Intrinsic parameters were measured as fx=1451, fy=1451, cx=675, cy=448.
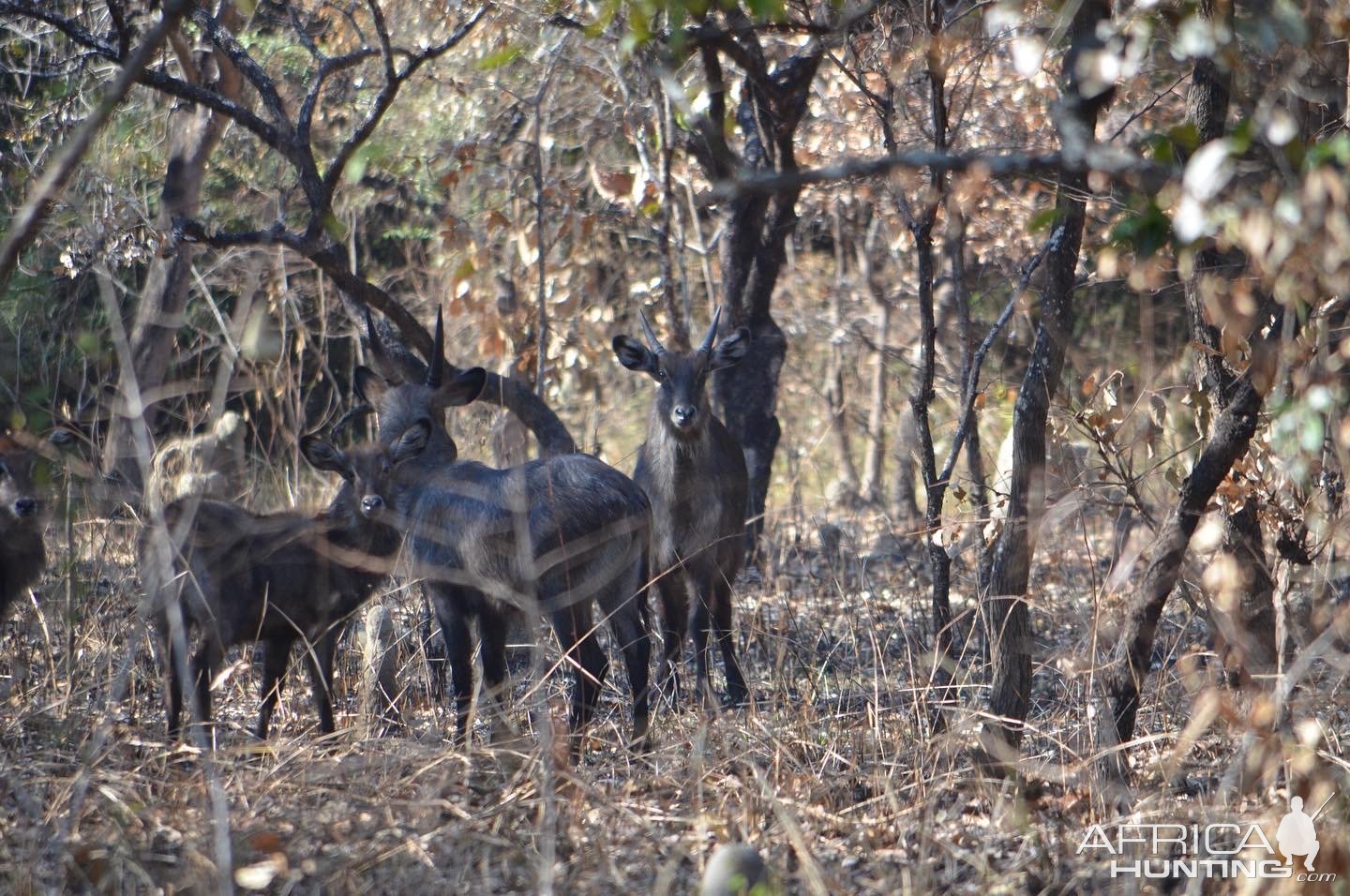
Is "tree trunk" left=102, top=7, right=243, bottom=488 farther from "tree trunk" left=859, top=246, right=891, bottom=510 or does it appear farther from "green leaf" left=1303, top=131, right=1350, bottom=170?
"green leaf" left=1303, top=131, right=1350, bottom=170

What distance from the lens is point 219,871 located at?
3.49 metres

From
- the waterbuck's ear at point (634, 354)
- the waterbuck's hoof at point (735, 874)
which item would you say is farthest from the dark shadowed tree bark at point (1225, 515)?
the waterbuck's ear at point (634, 354)

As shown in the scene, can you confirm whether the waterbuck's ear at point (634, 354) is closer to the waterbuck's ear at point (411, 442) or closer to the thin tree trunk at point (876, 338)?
the waterbuck's ear at point (411, 442)

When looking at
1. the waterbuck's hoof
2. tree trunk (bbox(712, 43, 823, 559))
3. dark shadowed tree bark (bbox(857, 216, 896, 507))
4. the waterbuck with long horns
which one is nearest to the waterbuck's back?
the waterbuck with long horns

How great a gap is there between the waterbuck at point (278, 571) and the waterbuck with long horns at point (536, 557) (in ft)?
0.60

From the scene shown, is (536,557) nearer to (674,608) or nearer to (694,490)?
(674,608)

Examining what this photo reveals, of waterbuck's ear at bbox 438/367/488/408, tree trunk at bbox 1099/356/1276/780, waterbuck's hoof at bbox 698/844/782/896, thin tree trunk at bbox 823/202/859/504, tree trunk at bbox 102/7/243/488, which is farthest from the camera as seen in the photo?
thin tree trunk at bbox 823/202/859/504

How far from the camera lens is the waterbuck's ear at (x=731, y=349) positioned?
25.2 feet

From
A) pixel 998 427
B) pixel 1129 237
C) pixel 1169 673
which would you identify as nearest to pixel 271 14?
pixel 998 427

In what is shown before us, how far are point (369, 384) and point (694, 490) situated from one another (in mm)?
1709

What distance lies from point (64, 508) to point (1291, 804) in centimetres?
486

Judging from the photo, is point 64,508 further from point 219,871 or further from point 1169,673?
point 1169,673

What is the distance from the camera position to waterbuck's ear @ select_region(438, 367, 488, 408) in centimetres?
668

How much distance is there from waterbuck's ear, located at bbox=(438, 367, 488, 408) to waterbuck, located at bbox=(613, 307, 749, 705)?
1074 millimetres
